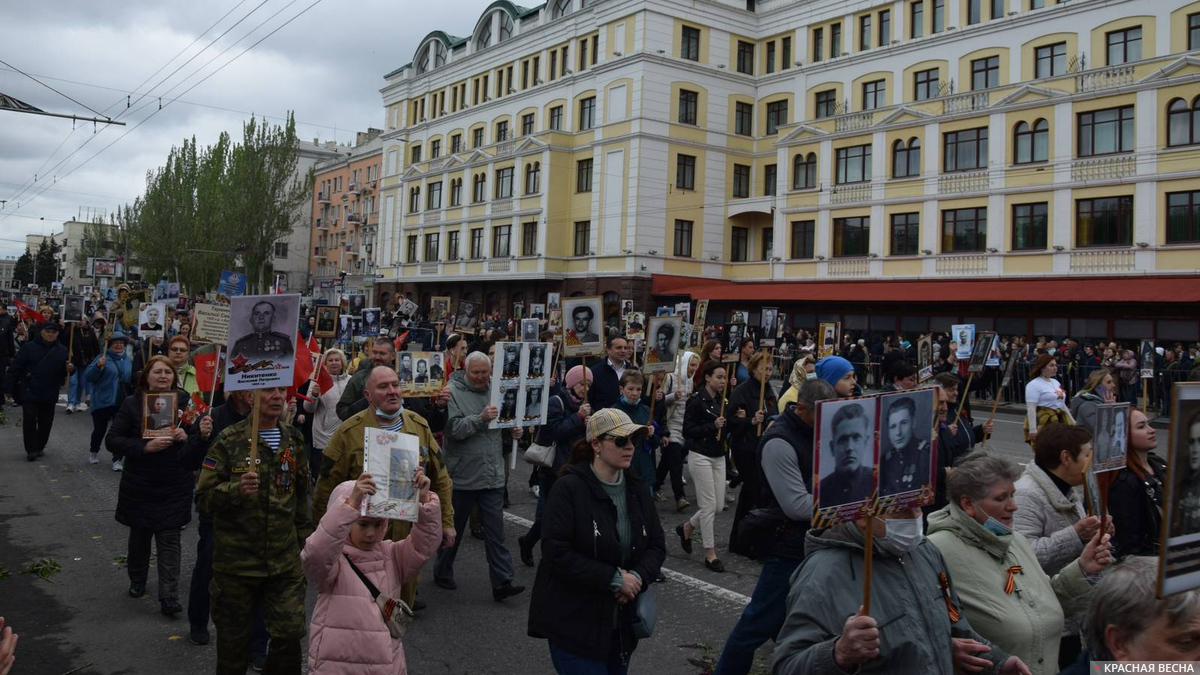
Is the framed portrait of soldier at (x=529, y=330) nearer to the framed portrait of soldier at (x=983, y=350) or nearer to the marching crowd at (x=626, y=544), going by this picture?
the framed portrait of soldier at (x=983, y=350)

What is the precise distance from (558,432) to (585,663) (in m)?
3.91

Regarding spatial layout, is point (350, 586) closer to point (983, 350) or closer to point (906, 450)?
point (906, 450)

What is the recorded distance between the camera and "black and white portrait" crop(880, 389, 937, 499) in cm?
331

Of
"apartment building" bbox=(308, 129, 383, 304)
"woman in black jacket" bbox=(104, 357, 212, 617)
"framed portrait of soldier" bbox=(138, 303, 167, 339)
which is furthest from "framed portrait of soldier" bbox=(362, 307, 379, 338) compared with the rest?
"apartment building" bbox=(308, 129, 383, 304)

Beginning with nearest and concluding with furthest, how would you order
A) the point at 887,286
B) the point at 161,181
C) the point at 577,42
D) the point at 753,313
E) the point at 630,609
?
the point at 630,609, the point at 887,286, the point at 753,313, the point at 577,42, the point at 161,181

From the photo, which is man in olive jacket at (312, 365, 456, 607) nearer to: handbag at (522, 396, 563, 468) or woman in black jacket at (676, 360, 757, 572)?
handbag at (522, 396, 563, 468)

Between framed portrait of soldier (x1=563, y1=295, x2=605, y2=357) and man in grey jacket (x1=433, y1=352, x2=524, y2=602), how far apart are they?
297cm

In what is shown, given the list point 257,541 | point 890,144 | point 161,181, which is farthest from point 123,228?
point 257,541

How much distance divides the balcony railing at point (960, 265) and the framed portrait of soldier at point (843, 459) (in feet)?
111

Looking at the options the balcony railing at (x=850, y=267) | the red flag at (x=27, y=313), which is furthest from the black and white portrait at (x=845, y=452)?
the balcony railing at (x=850, y=267)

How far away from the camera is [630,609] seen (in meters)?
4.45

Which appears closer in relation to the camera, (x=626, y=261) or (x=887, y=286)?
(x=887, y=286)

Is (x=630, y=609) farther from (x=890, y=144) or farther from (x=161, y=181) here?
(x=161, y=181)

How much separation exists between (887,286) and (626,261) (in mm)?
12432
